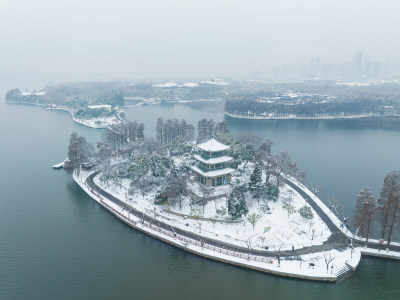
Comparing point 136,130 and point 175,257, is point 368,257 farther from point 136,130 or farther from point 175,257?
point 136,130

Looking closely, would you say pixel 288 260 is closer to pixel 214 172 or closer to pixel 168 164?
pixel 214 172

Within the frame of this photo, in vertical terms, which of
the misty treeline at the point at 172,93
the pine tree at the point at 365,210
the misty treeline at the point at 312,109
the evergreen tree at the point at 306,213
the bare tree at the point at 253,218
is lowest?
the bare tree at the point at 253,218

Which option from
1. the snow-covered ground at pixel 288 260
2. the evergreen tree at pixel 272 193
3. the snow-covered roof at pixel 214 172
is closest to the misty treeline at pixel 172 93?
the snow-covered roof at pixel 214 172

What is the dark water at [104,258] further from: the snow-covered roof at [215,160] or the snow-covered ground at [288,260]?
the snow-covered roof at [215,160]

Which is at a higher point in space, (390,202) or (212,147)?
(212,147)

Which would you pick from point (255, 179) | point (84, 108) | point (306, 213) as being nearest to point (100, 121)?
point (84, 108)
